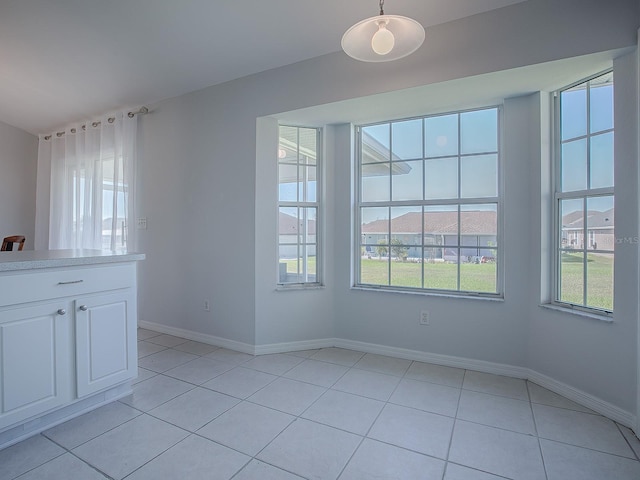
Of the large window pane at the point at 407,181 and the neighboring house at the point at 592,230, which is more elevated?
the large window pane at the point at 407,181

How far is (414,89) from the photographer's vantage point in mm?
2471

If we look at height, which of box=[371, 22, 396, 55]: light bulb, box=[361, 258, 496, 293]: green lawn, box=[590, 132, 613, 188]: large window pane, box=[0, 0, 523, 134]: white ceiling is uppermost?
box=[0, 0, 523, 134]: white ceiling

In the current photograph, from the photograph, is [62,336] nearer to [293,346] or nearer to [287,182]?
[293,346]

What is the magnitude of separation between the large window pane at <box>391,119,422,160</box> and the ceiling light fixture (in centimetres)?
144

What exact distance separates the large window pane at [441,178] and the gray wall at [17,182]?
5.56 meters

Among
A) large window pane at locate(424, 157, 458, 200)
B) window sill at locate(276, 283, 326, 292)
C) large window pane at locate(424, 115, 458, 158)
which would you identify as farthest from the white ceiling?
window sill at locate(276, 283, 326, 292)

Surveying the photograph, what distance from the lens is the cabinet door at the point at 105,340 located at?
1.94m

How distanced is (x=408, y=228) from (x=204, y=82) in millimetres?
2430

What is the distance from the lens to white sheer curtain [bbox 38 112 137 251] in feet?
12.4

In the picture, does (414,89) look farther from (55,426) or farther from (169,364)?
(55,426)

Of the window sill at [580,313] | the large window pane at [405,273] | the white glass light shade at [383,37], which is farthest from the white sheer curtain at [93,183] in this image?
the window sill at [580,313]

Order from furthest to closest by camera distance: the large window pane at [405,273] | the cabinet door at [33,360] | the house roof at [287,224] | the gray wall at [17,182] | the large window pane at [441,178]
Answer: the gray wall at [17,182] < the house roof at [287,224] < the large window pane at [405,273] < the large window pane at [441,178] < the cabinet door at [33,360]

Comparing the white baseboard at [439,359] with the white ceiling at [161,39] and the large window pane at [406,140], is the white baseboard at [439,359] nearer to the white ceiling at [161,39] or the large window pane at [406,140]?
the large window pane at [406,140]

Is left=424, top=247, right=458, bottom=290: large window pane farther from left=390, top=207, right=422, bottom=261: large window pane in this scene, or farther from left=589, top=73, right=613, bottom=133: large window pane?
left=589, top=73, right=613, bottom=133: large window pane
